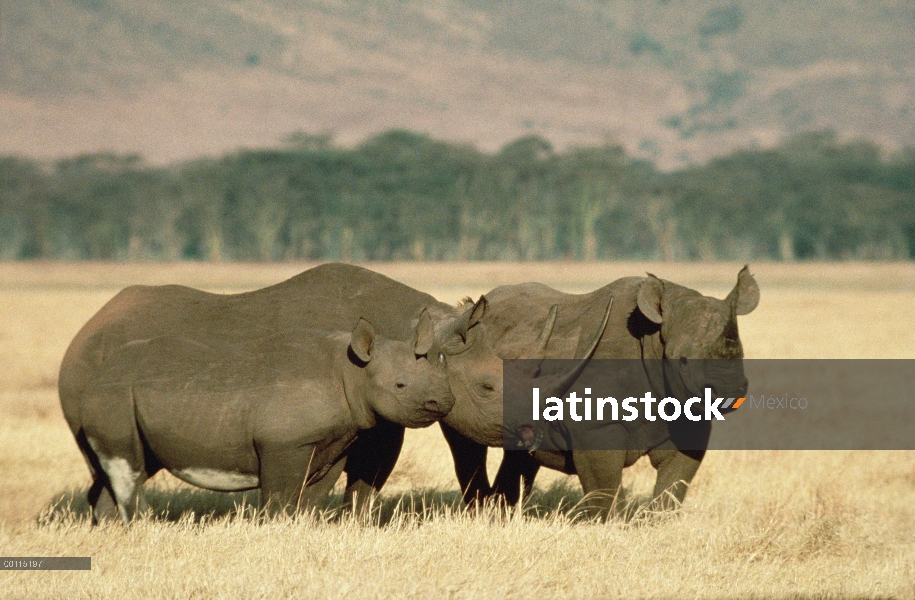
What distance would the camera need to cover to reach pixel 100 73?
7160 inches

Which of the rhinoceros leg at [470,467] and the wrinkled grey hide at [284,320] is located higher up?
the wrinkled grey hide at [284,320]

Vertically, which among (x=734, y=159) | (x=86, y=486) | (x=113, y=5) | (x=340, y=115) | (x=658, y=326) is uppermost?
(x=113, y=5)

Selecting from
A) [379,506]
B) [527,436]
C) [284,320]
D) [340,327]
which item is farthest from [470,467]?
[284,320]

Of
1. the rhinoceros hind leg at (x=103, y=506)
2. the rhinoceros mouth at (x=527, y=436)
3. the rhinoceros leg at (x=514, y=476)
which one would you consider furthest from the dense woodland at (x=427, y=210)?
the rhinoceros mouth at (x=527, y=436)

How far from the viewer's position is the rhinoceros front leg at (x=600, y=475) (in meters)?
8.05

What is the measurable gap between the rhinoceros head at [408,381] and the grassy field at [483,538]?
74 cm

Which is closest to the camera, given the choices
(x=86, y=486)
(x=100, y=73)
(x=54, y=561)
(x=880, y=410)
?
(x=54, y=561)

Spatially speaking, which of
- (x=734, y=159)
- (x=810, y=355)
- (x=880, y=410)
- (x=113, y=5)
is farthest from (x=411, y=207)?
(x=113, y=5)

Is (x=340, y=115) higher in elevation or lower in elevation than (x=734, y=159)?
higher

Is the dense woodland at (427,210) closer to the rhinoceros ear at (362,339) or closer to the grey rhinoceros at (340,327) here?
the grey rhinoceros at (340,327)

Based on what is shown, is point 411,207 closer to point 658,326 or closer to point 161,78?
point 658,326

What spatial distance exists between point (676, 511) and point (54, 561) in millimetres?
3787

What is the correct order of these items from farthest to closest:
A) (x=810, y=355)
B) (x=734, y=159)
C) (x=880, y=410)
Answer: (x=734, y=159) < (x=810, y=355) < (x=880, y=410)

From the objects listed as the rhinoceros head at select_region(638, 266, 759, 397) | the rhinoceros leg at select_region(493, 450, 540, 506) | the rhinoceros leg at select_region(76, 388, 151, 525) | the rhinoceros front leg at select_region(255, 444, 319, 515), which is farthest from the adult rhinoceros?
the rhinoceros leg at select_region(76, 388, 151, 525)
